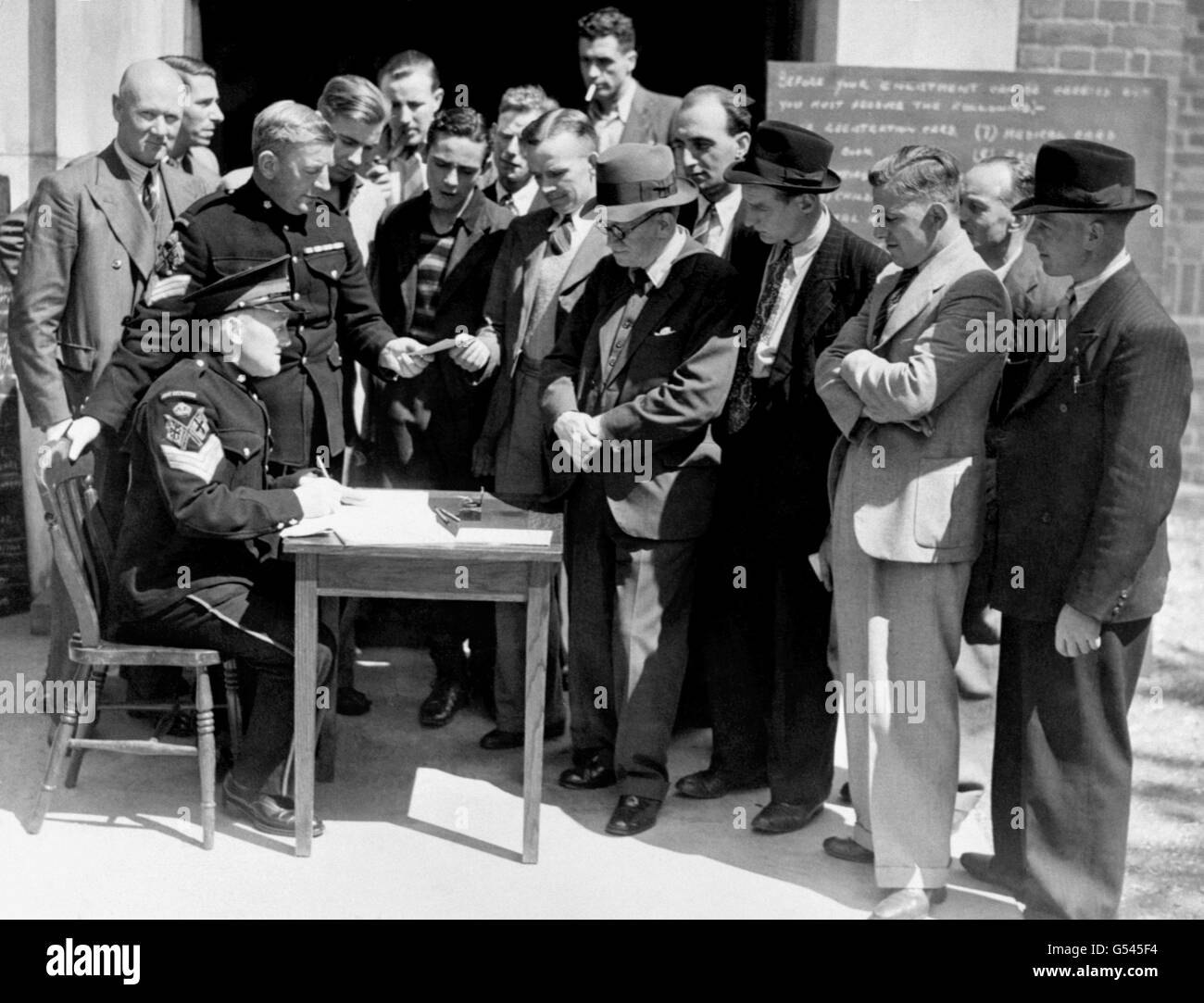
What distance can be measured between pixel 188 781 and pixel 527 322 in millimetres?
1889

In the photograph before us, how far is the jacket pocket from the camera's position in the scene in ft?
14.3

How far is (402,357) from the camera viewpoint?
18.2 feet

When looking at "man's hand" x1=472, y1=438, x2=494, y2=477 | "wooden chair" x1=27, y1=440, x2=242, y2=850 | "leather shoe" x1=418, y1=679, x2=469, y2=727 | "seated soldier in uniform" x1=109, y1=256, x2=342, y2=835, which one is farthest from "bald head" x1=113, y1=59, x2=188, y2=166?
"leather shoe" x1=418, y1=679, x2=469, y2=727

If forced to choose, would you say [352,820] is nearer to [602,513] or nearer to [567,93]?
[602,513]

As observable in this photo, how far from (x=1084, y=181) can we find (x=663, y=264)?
1388 millimetres

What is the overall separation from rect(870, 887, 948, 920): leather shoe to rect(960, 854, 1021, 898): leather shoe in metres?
0.25

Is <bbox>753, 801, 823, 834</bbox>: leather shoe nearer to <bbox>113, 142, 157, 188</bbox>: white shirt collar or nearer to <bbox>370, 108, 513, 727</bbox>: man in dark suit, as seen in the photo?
<bbox>370, 108, 513, 727</bbox>: man in dark suit

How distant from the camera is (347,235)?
220 inches

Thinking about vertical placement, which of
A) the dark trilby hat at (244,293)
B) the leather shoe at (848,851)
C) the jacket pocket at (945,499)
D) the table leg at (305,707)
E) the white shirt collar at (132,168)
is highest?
the white shirt collar at (132,168)

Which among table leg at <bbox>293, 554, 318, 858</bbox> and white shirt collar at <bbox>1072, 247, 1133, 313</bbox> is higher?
white shirt collar at <bbox>1072, 247, 1133, 313</bbox>

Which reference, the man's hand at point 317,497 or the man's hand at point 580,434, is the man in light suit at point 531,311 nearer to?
the man's hand at point 580,434

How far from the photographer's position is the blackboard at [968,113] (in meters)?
6.54

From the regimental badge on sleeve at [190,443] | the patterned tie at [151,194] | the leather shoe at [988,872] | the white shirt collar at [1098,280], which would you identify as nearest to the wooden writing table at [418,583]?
the regimental badge on sleeve at [190,443]
